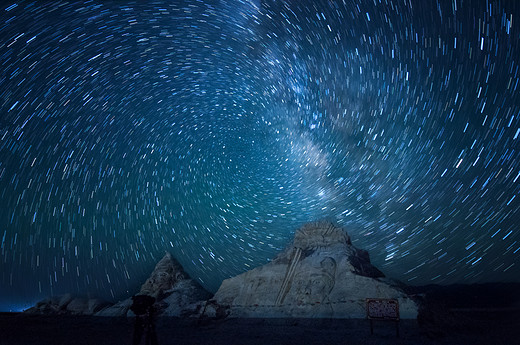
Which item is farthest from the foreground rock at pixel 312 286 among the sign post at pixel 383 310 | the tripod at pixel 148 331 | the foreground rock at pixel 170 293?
the tripod at pixel 148 331

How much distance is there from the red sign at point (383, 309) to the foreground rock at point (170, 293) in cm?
2396

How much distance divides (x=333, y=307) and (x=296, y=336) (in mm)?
13234

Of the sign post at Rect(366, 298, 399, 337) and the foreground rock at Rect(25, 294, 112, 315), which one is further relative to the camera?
the foreground rock at Rect(25, 294, 112, 315)

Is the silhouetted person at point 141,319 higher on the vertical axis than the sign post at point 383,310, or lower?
lower

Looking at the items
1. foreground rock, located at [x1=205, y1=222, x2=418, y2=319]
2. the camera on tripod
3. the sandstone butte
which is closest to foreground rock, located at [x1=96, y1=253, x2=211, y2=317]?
the sandstone butte

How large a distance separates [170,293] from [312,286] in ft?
82.5

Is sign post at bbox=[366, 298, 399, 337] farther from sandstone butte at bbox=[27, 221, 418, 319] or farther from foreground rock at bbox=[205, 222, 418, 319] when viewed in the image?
foreground rock at bbox=[205, 222, 418, 319]

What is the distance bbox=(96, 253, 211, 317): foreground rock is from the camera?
36.5m

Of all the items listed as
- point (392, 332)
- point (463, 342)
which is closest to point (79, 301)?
point (392, 332)

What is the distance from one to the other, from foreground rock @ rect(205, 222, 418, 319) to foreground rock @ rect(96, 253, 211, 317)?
412 cm

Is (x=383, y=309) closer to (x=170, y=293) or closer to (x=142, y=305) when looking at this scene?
(x=142, y=305)

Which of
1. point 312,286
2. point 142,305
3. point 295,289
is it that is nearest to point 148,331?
point 142,305

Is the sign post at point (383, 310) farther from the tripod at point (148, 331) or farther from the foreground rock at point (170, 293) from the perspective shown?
the foreground rock at point (170, 293)

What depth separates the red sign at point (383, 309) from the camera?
1545 centimetres
